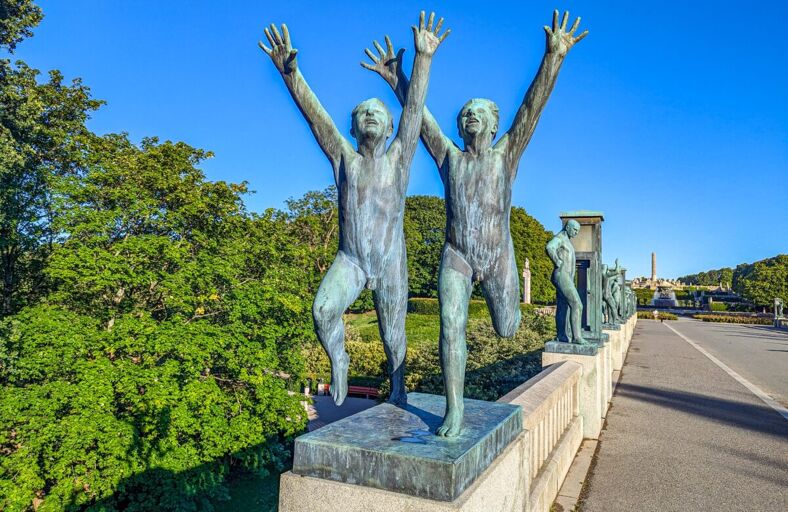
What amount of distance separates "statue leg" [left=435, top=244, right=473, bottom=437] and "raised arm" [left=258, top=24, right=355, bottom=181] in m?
0.78

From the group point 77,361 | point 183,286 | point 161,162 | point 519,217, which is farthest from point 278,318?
point 519,217

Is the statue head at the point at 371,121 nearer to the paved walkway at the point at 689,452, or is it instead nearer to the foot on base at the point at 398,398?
the foot on base at the point at 398,398

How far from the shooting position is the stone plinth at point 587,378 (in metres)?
6.29

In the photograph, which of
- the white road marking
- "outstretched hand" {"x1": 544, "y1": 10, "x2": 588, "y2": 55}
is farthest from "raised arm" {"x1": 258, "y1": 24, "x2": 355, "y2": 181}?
the white road marking

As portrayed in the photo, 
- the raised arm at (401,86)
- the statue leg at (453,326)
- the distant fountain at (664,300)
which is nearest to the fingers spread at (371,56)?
the raised arm at (401,86)

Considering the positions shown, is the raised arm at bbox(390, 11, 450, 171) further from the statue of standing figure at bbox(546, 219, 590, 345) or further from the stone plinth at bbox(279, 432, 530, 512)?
the statue of standing figure at bbox(546, 219, 590, 345)

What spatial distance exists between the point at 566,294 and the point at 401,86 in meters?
4.65

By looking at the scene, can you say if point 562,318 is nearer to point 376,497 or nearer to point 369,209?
point 369,209

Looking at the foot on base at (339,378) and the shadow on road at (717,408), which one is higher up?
the foot on base at (339,378)

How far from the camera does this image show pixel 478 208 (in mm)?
2742

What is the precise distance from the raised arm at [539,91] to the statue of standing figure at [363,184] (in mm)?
503

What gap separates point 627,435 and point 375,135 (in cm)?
567

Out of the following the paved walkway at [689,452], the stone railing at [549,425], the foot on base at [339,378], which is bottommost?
the paved walkway at [689,452]

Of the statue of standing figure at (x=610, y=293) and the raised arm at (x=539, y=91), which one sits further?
the statue of standing figure at (x=610, y=293)
